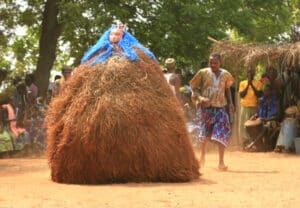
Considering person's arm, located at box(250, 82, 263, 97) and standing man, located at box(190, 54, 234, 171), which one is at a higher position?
person's arm, located at box(250, 82, 263, 97)

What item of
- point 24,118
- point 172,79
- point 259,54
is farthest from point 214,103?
point 24,118

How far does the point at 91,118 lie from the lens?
7.68m

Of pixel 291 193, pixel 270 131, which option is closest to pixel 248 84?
pixel 270 131

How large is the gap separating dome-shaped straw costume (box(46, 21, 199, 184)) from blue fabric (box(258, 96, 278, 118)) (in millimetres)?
5907

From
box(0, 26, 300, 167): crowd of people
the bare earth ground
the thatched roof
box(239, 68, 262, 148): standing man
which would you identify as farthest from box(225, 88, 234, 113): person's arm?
box(239, 68, 262, 148): standing man

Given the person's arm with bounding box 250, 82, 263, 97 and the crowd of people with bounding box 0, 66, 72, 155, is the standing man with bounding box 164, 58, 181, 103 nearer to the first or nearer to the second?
the crowd of people with bounding box 0, 66, 72, 155

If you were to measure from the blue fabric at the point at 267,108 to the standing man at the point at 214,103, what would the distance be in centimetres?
417

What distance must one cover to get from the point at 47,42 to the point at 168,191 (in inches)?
490

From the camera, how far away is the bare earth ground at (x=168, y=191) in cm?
640

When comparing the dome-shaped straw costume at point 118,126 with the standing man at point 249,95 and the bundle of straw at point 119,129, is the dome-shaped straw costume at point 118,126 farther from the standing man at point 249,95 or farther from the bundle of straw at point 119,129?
the standing man at point 249,95

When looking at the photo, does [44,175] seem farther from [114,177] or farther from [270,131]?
[270,131]

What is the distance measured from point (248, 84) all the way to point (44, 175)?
6.36m

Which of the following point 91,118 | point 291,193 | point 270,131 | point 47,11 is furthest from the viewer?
point 47,11

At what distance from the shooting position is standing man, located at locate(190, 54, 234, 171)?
9.70m
